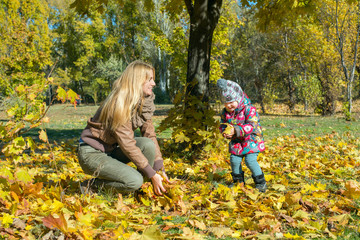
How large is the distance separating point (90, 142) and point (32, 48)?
11174 millimetres

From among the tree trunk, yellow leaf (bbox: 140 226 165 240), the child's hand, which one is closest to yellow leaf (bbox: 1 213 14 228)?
yellow leaf (bbox: 140 226 165 240)

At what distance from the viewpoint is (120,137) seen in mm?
2480

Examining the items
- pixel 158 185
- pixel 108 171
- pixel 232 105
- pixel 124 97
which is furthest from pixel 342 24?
pixel 108 171

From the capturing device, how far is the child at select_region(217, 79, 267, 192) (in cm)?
279

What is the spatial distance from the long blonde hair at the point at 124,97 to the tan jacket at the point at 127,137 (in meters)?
0.08

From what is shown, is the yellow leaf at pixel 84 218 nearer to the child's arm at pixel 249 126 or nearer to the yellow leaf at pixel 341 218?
the child's arm at pixel 249 126

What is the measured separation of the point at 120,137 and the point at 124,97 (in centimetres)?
37

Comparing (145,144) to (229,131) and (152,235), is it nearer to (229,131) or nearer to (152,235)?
(229,131)

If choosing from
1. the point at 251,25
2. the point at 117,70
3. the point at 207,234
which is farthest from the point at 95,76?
the point at 207,234

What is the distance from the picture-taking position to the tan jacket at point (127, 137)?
2490 millimetres

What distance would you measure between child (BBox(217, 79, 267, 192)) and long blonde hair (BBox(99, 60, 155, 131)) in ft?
2.66

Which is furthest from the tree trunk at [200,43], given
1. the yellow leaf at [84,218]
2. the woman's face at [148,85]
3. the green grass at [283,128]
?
the yellow leaf at [84,218]

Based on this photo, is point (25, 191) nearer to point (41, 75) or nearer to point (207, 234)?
point (207, 234)

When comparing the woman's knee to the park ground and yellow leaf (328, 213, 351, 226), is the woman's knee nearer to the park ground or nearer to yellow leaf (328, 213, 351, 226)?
the park ground
